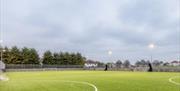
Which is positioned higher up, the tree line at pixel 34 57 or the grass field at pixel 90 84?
the tree line at pixel 34 57

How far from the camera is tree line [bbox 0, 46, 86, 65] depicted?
101 m

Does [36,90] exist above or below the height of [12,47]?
below

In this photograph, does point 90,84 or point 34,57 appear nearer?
point 90,84

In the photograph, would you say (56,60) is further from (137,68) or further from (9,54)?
(137,68)

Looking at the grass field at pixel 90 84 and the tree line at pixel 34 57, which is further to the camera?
the tree line at pixel 34 57

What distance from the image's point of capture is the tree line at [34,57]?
101 m

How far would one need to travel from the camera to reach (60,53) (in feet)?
379

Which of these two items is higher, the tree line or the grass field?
the tree line

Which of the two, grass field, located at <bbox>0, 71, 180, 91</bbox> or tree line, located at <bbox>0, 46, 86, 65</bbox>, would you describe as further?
tree line, located at <bbox>0, 46, 86, 65</bbox>

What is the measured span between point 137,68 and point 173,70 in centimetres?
1038

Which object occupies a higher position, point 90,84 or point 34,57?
point 34,57

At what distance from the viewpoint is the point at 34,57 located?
106438mm

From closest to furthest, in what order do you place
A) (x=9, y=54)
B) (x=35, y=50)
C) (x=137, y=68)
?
(x=137, y=68), (x=9, y=54), (x=35, y=50)

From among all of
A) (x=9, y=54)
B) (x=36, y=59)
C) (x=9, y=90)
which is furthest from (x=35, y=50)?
(x=9, y=90)
